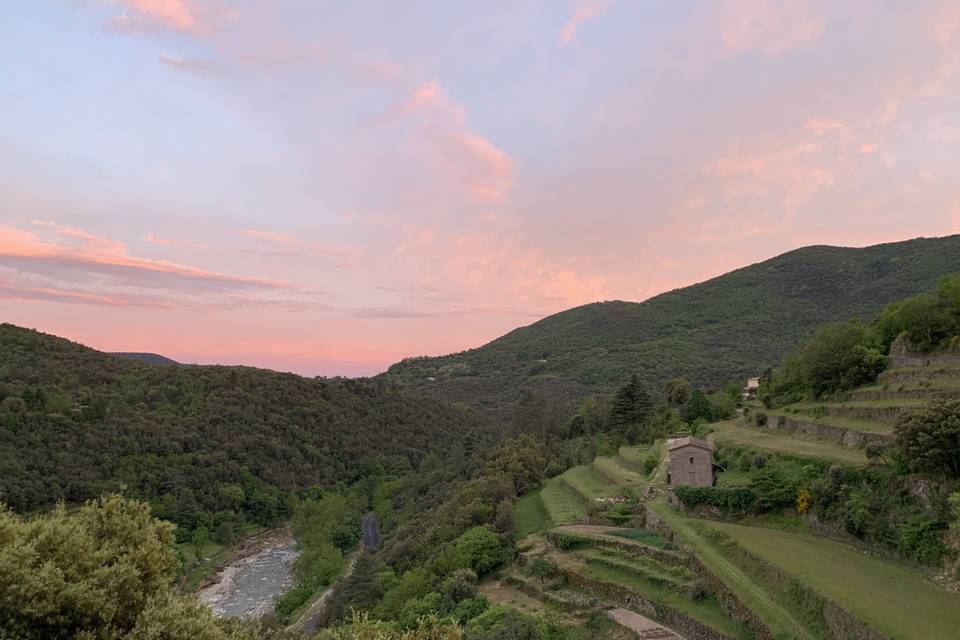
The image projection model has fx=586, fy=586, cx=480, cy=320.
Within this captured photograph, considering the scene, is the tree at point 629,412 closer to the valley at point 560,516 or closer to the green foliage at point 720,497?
the valley at point 560,516

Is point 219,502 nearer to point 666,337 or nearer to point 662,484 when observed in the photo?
point 662,484

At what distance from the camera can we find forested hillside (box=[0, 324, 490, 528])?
5372cm

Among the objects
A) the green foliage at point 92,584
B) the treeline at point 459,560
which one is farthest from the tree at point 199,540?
the green foliage at point 92,584

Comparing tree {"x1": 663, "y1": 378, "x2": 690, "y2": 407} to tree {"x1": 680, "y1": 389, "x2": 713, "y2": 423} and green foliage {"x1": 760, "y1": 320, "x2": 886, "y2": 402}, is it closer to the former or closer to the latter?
tree {"x1": 680, "y1": 389, "x2": 713, "y2": 423}

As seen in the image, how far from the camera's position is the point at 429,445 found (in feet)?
274

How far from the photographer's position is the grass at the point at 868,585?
12.0 m

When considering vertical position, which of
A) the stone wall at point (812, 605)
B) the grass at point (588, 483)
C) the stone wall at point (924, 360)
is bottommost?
the grass at point (588, 483)

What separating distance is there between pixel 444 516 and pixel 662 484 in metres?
14.3

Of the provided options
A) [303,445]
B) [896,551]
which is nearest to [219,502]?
[303,445]

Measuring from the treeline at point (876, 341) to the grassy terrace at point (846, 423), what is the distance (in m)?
2.89

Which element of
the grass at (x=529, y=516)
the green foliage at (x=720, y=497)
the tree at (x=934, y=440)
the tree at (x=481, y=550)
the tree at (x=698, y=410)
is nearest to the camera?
the tree at (x=934, y=440)

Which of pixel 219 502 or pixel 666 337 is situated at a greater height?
pixel 666 337

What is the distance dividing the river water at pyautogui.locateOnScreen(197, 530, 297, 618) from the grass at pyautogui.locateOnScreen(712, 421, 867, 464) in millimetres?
28748

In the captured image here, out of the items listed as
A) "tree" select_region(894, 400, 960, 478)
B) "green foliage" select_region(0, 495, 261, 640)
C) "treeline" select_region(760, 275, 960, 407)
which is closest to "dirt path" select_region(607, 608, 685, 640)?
"tree" select_region(894, 400, 960, 478)
